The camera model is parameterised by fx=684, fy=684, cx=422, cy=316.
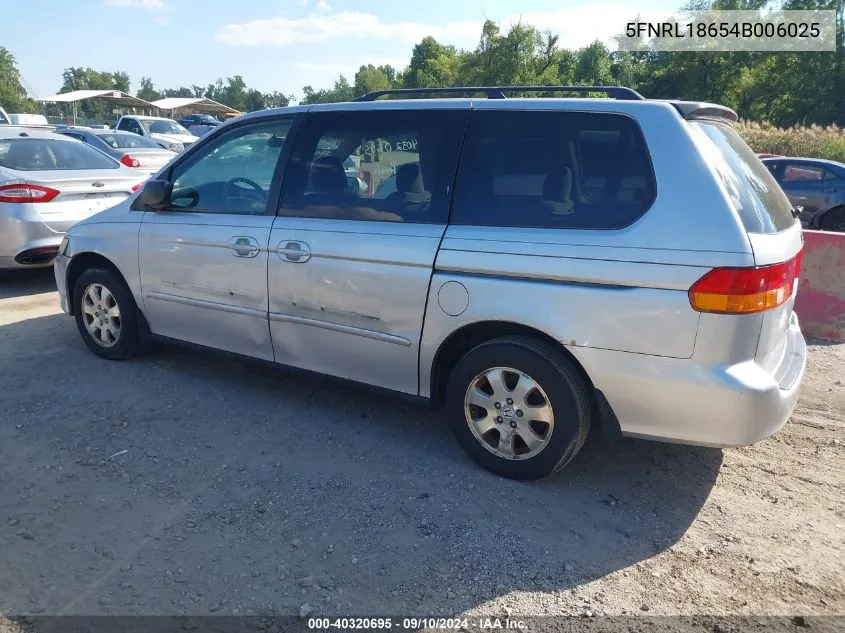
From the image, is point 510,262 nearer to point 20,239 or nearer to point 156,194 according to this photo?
point 156,194

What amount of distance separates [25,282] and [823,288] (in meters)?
8.25

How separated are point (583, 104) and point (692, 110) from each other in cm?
50

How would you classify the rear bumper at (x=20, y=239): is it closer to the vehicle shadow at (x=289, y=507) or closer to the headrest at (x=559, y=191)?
the vehicle shadow at (x=289, y=507)

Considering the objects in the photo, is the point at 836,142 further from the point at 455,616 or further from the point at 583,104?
the point at 455,616

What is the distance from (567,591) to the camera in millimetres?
2730

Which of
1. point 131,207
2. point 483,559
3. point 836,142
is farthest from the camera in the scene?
point 836,142

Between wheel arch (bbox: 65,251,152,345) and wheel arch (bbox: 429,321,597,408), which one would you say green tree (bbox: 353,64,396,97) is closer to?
wheel arch (bbox: 65,251,152,345)

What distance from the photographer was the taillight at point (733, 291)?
2.83 m

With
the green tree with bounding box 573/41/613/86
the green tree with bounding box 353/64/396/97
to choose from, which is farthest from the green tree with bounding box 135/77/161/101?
the green tree with bounding box 573/41/613/86

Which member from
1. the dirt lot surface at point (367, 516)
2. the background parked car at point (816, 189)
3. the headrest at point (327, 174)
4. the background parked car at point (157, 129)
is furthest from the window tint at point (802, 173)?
the background parked car at point (157, 129)

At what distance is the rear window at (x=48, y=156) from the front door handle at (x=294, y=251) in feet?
16.0

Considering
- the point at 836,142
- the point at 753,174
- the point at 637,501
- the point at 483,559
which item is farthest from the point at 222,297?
the point at 836,142

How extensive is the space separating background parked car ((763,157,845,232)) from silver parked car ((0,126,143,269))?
1095 centimetres

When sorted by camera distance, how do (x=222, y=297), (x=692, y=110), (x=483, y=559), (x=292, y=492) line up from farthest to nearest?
(x=222, y=297), (x=292, y=492), (x=692, y=110), (x=483, y=559)
